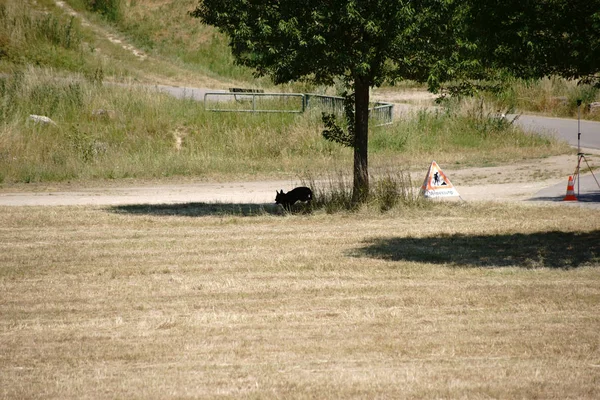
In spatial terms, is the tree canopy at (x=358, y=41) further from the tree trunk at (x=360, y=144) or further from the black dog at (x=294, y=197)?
the black dog at (x=294, y=197)

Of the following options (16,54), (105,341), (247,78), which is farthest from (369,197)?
(247,78)

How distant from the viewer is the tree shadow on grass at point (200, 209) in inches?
712

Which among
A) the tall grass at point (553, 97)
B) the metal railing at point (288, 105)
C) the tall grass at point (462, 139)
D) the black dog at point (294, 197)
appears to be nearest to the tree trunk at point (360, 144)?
the black dog at point (294, 197)

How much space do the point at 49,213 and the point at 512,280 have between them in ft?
34.0

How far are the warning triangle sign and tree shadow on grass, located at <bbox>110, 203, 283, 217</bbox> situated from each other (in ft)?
10.8

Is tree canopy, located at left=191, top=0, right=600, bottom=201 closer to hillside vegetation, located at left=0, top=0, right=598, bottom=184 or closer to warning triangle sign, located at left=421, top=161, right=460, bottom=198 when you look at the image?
warning triangle sign, located at left=421, top=161, right=460, bottom=198

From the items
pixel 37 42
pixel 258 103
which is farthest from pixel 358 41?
pixel 37 42

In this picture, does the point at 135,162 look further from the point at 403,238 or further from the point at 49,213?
the point at 403,238

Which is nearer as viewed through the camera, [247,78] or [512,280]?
[512,280]

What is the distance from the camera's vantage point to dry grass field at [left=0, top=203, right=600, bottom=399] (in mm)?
7602

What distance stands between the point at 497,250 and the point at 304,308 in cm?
472

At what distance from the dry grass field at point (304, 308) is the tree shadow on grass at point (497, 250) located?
0.14 ft

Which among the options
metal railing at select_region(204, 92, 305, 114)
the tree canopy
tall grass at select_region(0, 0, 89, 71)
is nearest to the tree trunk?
the tree canopy

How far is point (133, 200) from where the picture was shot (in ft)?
67.2
